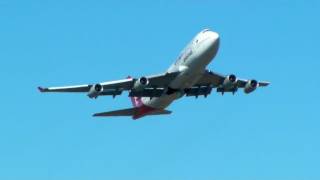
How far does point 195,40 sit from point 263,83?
14.8 metres

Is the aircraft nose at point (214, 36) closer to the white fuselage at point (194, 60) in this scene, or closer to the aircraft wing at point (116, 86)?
the white fuselage at point (194, 60)

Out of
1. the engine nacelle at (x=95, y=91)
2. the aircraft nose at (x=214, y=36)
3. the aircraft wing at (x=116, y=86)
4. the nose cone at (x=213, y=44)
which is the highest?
the aircraft nose at (x=214, y=36)

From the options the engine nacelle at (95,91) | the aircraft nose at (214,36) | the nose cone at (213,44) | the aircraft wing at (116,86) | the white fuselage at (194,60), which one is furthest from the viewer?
the aircraft wing at (116,86)

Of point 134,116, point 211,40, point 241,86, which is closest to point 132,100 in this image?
point 134,116

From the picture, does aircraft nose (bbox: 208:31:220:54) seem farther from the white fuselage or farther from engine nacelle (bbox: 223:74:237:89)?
engine nacelle (bbox: 223:74:237:89)

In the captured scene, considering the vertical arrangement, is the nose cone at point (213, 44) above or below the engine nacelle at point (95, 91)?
above

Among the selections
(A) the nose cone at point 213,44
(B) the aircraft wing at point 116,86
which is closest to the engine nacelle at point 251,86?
(B) the aircraft wing at point 116,86

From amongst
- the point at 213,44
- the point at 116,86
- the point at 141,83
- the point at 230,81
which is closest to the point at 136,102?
the point at 116,86

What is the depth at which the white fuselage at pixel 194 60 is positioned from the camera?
96375 mm

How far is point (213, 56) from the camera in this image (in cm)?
9706

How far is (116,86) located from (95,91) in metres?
3.15

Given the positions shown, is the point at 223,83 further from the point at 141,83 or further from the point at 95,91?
the point at 95,91

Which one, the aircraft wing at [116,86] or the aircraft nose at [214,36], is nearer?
the aircraft nose at [214,36]

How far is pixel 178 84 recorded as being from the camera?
3984 inches
